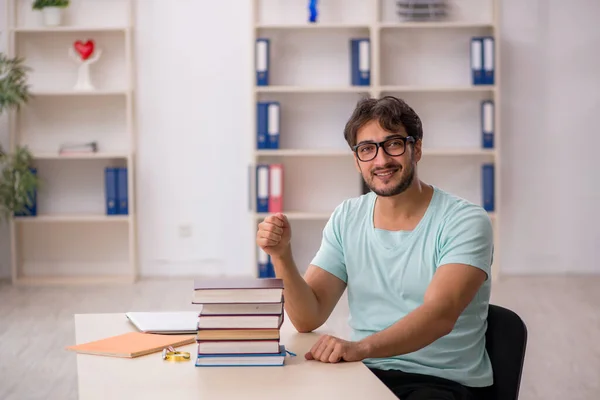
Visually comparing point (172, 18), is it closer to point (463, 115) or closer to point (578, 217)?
point (463, 115)

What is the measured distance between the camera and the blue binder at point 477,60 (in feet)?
18.5

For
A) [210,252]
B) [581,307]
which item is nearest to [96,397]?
[581,307]

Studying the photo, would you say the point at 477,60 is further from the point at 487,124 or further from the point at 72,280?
the point at 72,280

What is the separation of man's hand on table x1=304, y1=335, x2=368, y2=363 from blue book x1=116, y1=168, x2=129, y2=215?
4.19 meters

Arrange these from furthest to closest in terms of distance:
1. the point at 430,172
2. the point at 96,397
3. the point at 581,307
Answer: the point at 430,172 < the point at 581,307 < the point at 96,397

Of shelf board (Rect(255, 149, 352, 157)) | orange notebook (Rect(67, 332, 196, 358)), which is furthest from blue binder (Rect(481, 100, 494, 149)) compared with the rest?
orange notebook (Rect(67, 332, 196, 358))

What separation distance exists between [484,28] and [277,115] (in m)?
1.58

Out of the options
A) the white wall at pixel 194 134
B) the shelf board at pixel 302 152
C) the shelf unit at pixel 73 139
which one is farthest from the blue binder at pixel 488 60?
the shelf unit at pixel 73 139

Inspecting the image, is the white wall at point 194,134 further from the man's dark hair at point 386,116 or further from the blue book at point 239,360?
the blue book at point 239,360

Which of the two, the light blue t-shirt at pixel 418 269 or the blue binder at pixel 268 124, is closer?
the light blue t-shirt at pixel 418 269

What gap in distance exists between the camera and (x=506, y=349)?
1.85m

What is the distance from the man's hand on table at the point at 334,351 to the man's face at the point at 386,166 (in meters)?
0.45

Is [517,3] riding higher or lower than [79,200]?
higher

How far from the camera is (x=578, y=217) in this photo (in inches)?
235
